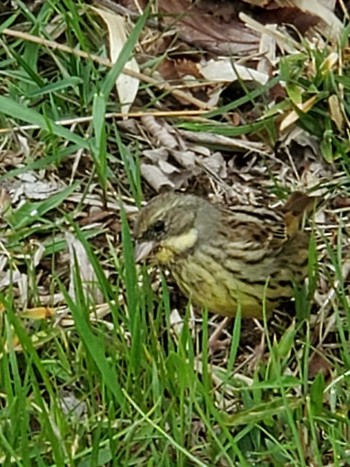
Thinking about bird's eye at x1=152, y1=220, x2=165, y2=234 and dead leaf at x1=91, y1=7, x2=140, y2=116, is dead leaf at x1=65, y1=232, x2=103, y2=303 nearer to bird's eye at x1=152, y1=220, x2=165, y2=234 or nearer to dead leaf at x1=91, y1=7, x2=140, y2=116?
bird's eye at x1=152, y1=220, x2=165, y2=234

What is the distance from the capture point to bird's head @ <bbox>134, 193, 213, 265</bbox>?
13.5 ft

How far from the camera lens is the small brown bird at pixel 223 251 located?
413 cm

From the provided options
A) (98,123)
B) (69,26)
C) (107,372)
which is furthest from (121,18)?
(107,372)

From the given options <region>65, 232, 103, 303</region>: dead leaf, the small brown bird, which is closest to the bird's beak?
the small brown bird

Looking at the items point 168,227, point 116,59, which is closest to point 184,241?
point 168,227

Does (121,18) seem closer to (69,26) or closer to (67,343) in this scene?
(69,26)

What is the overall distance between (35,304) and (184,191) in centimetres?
76

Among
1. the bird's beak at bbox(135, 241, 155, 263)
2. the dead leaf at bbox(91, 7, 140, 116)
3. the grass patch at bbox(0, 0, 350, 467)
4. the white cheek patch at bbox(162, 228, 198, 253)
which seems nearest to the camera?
the grass patch at bbox(0, 0, 350, 467)

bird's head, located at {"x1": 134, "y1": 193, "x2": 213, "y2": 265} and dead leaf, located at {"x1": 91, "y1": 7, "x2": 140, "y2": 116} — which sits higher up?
dead leaf, located at {"x1": 91, "y1": 7, "x2": 140, "y2": 116}

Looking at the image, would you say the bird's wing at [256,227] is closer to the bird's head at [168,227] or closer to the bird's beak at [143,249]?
the bird's head at [168,227]

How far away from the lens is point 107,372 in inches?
142

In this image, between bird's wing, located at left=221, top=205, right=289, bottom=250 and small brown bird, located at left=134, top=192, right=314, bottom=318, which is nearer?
small brown bird, located at left=134, top=192, right=314, bottom=318

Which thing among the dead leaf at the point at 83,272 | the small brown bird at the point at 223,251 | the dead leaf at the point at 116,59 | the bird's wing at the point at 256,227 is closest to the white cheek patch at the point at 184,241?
the small brown bird at the point at 223,251

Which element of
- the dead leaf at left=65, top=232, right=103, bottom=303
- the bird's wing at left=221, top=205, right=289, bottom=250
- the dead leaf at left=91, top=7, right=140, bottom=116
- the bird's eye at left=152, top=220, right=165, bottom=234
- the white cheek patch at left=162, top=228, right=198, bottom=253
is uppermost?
the dead leaf at left=91, top=7, right=140, bottom=116
